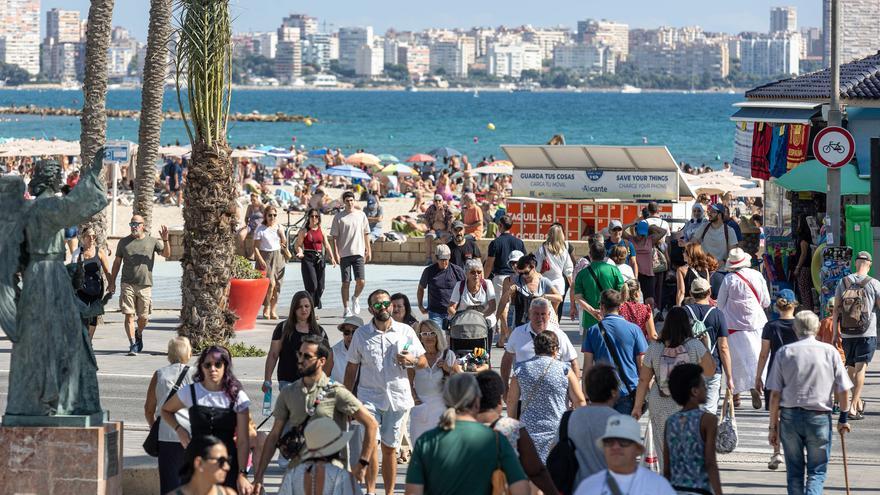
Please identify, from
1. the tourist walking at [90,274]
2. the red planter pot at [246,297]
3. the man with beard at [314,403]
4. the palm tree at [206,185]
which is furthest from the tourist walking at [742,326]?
the red planter pot at [246,297]

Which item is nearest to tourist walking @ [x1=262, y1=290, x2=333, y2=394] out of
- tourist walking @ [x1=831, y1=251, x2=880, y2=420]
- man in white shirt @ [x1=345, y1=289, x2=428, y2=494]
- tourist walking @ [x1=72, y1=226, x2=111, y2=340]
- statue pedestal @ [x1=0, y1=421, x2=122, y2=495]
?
man in white shirt @ [x1=345, y1=289, x2=428, y2=494]

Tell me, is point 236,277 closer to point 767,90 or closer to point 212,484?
point 767,90

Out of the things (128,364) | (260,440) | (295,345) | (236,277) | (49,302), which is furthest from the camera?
(236,277)

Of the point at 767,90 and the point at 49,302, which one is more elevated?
the point at 767,90

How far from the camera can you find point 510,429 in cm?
816

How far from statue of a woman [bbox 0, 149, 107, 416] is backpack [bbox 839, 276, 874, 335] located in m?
7.45

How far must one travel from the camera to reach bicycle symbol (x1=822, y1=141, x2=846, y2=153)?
17.7 metres

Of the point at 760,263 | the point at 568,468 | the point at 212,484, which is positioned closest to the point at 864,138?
the point at 760,263

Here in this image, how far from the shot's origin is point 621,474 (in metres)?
6.96

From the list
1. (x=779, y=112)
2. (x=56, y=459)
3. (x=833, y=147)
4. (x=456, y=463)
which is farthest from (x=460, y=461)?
(x=779, y=112)

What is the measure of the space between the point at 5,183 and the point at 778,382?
5312 millimetres

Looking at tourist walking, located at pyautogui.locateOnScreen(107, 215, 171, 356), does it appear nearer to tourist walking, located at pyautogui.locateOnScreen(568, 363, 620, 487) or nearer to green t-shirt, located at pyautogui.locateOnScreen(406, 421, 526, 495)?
tourist walking, located at pyautogui.locateOnScreen(568, 363, 620, 487)

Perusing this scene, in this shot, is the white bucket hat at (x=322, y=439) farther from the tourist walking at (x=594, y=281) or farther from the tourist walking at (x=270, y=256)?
the tourist walking at (x=270, y=256)

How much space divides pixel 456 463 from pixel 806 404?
3638 millimetres
